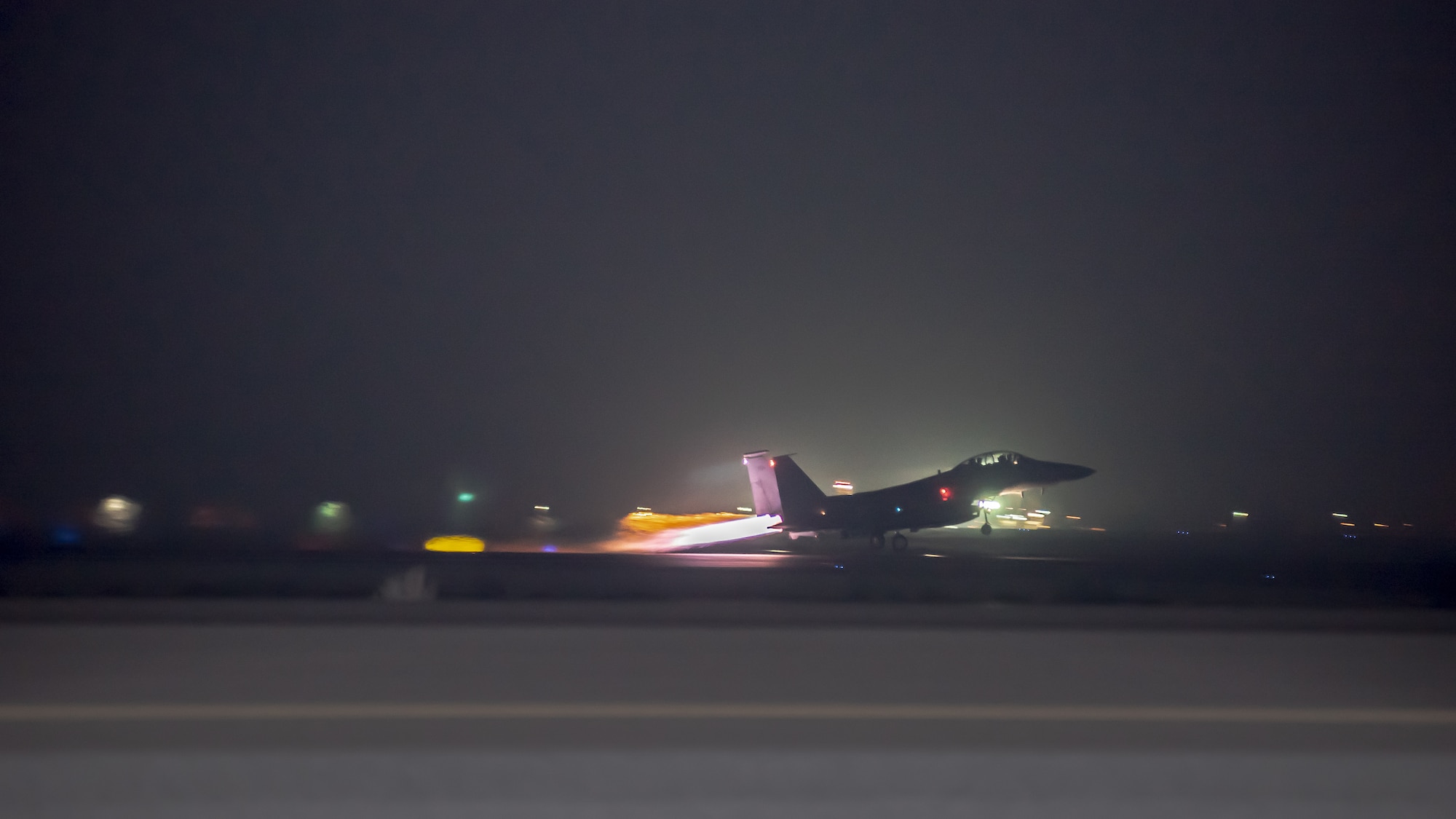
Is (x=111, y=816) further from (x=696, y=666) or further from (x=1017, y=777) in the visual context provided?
(x=1017, y=777)

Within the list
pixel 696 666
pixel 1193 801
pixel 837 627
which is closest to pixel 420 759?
pixel 696 666

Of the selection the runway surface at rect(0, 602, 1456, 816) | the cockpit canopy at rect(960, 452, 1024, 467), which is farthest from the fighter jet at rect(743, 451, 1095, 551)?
the runway surface at rect(0, 602, 1456, 816)

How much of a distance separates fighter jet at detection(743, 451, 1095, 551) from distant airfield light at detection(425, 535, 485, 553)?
33.9ft

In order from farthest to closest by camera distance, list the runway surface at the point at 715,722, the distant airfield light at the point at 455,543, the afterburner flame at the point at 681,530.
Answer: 1. the afterburner flame at the point at 681,530
2. the distant airfield light at the point at 455,543
3. the runway surface at the point at 715,722

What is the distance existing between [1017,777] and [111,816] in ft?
14.2

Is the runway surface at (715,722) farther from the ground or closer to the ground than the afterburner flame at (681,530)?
closer to the ground

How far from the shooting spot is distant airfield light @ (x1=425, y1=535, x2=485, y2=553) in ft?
74.6

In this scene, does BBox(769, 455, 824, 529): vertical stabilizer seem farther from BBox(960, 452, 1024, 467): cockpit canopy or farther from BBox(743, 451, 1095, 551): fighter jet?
BBox(960, 452, 1024, 467): cockpit canopy

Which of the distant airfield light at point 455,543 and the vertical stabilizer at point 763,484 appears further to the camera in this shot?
the vertical stabilizer at point 763,484

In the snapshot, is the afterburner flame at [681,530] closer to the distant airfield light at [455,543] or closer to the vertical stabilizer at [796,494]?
the vertical stabilizer at [796,494]

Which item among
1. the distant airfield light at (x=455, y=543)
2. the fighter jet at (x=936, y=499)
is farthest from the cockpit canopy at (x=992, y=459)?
the distant airfield light at (x=455, y=543)

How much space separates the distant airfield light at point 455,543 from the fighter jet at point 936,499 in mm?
10318

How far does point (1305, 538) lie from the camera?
113ft

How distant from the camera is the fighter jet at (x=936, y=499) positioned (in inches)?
914
